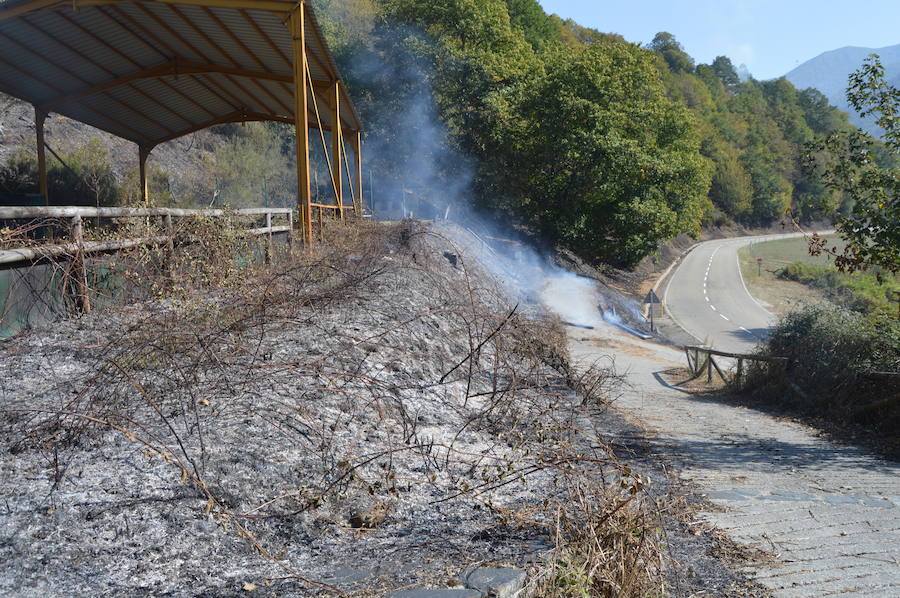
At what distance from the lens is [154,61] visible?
49.4 ft

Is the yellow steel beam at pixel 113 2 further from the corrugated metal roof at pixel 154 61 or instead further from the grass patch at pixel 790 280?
the grass patch at pixel 790 280

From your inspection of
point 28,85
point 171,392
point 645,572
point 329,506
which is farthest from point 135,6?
point 645,572

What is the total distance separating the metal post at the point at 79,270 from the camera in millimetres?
7262

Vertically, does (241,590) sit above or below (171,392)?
below

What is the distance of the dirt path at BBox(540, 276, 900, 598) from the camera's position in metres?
4.74

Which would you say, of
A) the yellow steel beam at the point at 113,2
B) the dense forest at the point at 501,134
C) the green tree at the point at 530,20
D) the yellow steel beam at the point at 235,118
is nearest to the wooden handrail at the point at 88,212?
the yellow steel beam at the point at 113,2

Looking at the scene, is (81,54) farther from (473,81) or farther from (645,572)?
(473,81)

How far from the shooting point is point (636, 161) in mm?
33688

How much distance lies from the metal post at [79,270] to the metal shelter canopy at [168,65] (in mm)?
4562

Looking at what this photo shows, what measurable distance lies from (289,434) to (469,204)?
1226 inches

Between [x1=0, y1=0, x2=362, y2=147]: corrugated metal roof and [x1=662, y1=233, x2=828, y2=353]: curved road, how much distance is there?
58.8ft

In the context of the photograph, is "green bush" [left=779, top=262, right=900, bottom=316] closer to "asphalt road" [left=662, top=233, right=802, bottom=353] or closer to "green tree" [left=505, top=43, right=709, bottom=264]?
"asphalt road" [left=662, top=233, right=802, bottom=353]

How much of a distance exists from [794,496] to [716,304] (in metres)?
38.6

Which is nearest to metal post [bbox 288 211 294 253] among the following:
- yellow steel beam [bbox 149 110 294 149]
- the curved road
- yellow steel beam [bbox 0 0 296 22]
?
yellow steel beam [bbox 0 0 296 22]
